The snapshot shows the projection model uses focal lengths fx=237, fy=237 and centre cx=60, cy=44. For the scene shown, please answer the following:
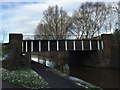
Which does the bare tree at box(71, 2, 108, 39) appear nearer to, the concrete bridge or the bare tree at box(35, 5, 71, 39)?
the bare tree at box(35, 5, 71, 39)

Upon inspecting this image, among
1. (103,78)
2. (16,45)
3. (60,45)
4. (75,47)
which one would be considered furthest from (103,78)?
(16,45)

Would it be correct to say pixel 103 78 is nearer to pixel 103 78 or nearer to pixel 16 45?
pixel 103 78

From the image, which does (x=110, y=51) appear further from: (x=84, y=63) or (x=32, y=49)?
(x=32, y=49)

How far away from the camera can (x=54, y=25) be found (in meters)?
23.1

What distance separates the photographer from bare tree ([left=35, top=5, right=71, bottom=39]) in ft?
72.2

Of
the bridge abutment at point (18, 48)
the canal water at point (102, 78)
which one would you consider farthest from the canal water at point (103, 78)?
the bridge abutment at point (18, 48)

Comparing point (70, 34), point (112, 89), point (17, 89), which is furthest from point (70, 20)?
point (17, 89)

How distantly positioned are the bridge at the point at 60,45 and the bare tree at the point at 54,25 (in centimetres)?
120

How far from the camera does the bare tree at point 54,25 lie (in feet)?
72.2

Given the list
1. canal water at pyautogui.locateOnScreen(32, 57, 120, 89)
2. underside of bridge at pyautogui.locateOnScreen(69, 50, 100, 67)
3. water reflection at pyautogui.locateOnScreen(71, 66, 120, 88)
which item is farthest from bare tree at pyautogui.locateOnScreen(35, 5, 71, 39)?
water reflection at pyautogui.locateOnScreen(71, 66, 120, 88)

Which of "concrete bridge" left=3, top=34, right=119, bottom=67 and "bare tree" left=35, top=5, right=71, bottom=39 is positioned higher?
"bare tree" left=35, top=5, right=71, bottom=39

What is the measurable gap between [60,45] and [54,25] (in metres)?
3.03

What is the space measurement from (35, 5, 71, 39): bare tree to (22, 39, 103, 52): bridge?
1.20m

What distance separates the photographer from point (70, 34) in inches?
934
